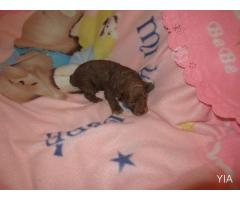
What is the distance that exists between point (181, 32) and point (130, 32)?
344 mm

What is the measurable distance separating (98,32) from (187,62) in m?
0.60

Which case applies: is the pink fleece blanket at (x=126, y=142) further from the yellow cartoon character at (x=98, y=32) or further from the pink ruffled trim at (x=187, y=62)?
the yellow cartoon character at (x=98, y=32)


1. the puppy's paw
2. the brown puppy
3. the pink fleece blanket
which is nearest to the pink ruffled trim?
the pink fleece blanket

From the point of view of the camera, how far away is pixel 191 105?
116 centimetres

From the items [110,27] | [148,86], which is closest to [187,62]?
[148,86]

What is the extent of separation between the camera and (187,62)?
1.14 m

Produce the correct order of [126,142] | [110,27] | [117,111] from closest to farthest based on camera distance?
[126,142]
[117,111]
[110,27]

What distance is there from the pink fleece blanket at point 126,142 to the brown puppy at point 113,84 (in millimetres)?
37

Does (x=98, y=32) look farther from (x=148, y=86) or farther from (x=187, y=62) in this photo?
(x=187, y=62)

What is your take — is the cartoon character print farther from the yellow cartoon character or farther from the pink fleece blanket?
the pink fleece blanket

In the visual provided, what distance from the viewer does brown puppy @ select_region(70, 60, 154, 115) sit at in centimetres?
122

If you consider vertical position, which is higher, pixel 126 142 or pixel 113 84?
pixel 113 84

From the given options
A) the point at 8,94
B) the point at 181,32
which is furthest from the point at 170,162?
the point at 8,94

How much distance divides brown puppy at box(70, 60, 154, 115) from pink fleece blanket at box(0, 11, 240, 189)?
0.12 feet
